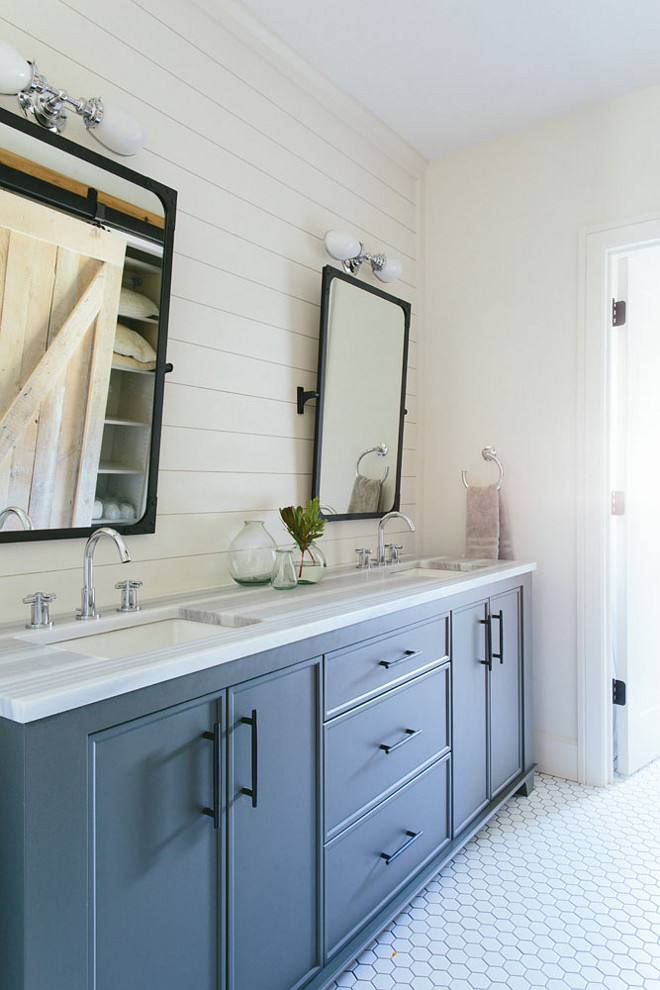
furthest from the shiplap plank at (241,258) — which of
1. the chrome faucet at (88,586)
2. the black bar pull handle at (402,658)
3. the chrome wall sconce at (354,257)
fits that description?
the black bar pull handle at (402,658)

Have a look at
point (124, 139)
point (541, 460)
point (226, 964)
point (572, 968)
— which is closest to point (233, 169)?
point (124, 139)

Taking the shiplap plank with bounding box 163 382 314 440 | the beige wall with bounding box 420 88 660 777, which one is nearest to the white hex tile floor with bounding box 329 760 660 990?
the beige wall with bounding box 420 88 660 777

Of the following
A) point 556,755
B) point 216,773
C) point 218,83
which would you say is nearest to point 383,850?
point 216,773

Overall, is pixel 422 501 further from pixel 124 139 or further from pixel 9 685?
pixel 9 685

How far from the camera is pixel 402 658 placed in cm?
186

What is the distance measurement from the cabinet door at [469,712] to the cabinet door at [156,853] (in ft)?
3.49

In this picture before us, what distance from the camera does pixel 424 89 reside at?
8.42ft

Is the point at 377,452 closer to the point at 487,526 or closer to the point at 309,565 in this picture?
the point at 487,526

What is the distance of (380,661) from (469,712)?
614 millimetres

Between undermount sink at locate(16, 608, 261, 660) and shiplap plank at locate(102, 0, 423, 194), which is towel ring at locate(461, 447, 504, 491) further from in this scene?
undermount sink at locate(16, 608, 261, 660)

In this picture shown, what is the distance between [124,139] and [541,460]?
194cm

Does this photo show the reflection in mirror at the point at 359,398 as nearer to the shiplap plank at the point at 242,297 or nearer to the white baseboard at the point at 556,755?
the shiplap plank at the point at 242,297

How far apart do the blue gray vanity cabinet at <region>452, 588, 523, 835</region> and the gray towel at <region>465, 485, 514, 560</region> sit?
262 millimetres

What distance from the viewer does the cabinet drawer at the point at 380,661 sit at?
1593mm
